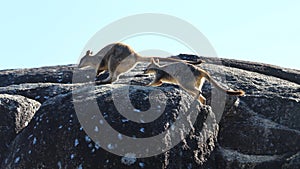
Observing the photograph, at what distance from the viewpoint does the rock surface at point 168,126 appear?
1055cm

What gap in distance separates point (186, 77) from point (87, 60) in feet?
12.7

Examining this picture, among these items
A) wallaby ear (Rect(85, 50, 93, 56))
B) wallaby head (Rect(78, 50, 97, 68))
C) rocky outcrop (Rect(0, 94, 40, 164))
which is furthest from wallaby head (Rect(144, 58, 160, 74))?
rocky outcrop (Rect(0, 94, 40, 164))

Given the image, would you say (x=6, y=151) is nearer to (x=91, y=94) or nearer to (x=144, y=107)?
(x=91, y=94)

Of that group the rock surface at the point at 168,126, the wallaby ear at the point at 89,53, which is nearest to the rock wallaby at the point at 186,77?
the rock surface at the point at 168,126

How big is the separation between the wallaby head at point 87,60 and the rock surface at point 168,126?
46 centimetres

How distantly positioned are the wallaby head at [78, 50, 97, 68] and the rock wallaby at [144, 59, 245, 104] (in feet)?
7.95

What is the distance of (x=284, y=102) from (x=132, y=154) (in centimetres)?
565

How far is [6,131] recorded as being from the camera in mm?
12219

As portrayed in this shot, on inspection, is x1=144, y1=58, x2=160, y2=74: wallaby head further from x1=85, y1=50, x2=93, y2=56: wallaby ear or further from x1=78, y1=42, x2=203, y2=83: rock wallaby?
x1=85, y1=50, x2=93, y2=56: wallaby ear

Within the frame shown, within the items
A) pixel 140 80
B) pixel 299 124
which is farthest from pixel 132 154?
A: pixel 299 124

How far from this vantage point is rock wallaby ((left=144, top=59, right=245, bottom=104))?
42.4ft

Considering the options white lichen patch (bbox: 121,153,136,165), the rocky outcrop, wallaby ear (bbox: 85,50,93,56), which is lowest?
white lichen patch (bbox: 121,153,136,165)

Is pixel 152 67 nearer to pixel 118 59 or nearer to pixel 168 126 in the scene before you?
pixel 118 59

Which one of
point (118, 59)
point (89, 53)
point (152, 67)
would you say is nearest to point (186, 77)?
point (152, 67)
